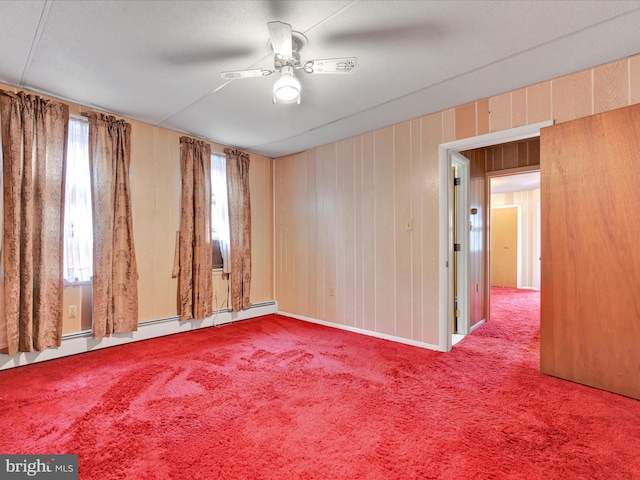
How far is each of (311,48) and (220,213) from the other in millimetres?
2549

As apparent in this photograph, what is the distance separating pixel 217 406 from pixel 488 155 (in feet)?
14.1

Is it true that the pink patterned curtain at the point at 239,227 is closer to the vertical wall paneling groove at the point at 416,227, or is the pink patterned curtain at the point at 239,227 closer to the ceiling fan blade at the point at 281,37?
the vertical wall paneling groove at the point at 416,227

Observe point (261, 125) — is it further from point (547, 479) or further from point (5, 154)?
point (547, 479)

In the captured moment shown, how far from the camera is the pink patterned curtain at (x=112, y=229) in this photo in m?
2.93

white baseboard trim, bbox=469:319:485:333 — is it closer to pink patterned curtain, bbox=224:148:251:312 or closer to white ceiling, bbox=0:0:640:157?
white ceiling, bbox=0:0:640:157

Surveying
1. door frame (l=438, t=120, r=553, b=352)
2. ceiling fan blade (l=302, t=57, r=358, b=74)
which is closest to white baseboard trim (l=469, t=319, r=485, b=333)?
door frame (l=438, t=120, r=553, b=352)

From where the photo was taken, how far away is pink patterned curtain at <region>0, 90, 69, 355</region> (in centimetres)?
245

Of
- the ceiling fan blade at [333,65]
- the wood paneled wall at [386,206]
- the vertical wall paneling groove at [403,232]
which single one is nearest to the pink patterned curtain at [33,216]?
the ceiling fan blade at [333,65]

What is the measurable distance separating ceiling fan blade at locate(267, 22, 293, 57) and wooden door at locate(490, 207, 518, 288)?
25.7ft

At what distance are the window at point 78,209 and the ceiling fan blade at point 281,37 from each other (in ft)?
7.54

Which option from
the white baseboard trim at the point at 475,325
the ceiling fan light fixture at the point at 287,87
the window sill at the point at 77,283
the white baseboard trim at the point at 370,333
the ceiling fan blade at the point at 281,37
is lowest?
the white baseboard trim at the point at 475,325

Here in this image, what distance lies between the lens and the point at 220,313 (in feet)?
13.3

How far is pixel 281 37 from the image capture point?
173 centimetres

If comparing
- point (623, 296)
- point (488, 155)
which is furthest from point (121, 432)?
point (488, 155)
